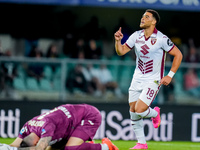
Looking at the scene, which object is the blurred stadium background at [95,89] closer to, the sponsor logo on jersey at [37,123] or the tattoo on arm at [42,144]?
the sponsor logo on jersey at [37,123]

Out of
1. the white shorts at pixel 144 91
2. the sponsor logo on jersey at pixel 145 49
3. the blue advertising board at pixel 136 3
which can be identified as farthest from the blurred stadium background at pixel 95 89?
the sponsor logo on jersey at pixel 145 49

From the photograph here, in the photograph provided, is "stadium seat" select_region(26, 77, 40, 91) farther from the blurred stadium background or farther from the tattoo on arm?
the tattoo on arm

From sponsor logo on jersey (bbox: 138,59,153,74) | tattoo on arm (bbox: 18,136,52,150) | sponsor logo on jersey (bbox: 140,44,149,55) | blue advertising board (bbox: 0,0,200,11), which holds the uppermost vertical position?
blue advertising board (bbox: 0,0,200,11)

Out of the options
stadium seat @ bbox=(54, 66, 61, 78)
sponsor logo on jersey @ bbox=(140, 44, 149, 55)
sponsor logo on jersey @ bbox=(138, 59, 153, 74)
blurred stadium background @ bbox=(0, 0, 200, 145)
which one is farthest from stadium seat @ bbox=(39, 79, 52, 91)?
sponsor logo on jersey @ bbox=(140, 44, 149, 55)

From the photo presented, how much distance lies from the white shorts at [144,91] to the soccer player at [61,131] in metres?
1.34

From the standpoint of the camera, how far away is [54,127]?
7012mm

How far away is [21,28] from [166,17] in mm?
4350

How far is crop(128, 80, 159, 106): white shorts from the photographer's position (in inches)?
345

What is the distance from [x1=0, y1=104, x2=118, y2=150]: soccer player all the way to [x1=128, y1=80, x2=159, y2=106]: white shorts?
4.39 ft

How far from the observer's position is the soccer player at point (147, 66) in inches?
347

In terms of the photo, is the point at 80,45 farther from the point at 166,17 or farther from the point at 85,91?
the point at 166,17


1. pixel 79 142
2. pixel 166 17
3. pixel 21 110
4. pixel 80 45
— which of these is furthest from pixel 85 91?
pixel 166 17

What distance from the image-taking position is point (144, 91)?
883 cm

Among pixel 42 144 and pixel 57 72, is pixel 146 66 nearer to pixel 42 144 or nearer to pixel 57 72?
pixel 42 144
